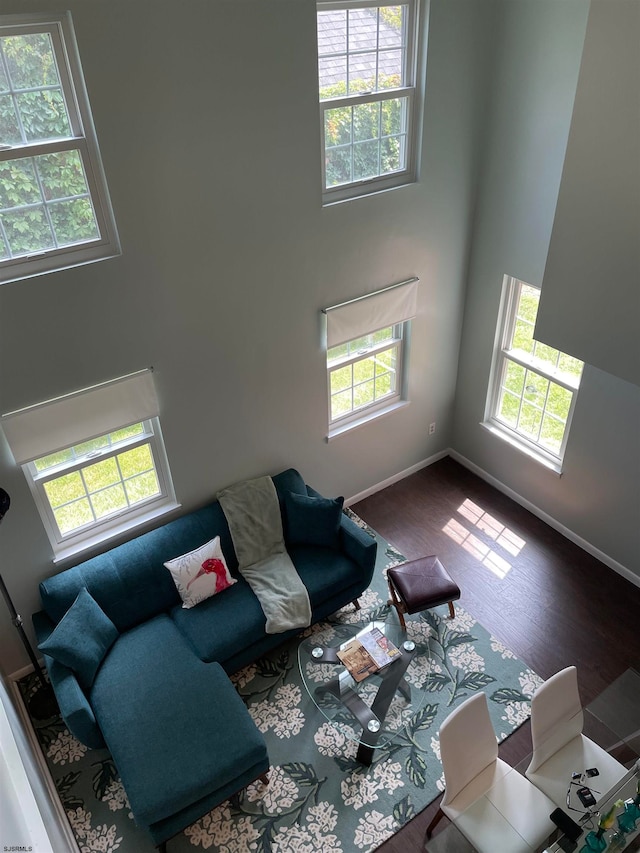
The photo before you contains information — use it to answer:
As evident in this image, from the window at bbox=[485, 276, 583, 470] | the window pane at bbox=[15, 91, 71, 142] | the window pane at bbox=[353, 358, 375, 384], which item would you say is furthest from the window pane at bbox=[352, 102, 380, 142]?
the window pane at bbox=[15, 91, 71, 142]

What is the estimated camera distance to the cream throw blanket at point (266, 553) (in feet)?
15.3

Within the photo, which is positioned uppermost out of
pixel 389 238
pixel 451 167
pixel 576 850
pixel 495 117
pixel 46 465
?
pixel 495 117

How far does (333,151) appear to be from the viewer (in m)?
4.68

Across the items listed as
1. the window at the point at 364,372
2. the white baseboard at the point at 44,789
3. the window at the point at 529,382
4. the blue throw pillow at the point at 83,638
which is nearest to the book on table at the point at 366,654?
the blue throw pillow at the point at 83,638

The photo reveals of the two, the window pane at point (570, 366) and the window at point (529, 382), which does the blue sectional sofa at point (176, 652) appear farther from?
the window pane at point (570, 366)

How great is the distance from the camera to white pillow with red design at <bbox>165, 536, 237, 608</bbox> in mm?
4695

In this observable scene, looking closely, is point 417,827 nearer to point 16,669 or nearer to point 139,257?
point 16,669

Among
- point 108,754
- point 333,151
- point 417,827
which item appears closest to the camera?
point 417,827

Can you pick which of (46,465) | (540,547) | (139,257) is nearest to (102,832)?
(46,465)

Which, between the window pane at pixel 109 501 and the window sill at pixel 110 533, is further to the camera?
the window pane at pixel 109 501

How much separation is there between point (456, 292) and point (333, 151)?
6.16 feet

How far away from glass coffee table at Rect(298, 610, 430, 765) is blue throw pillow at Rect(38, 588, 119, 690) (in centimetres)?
134

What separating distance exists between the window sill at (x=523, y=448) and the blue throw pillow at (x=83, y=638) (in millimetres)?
3803

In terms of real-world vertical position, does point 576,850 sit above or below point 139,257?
below
